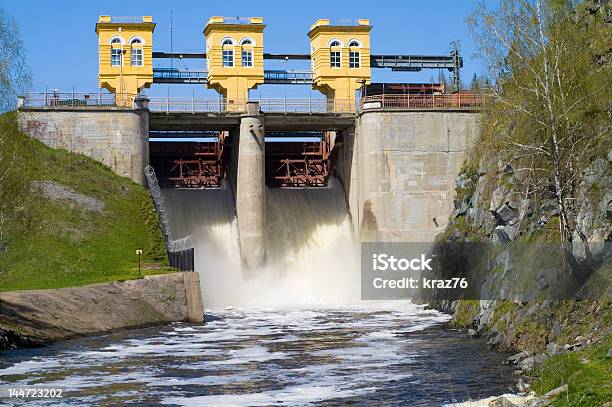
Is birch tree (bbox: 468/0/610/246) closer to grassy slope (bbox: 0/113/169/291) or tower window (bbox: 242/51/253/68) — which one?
grassy slope (bbox: 0/113/169/291)

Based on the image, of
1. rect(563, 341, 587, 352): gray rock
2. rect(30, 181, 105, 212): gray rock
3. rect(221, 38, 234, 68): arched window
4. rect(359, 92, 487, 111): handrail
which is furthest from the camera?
rect(221, 38, 234, 68): arched window

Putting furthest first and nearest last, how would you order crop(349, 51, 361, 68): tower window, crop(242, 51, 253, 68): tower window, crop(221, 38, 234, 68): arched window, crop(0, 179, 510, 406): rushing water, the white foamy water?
crop(349, 51, 361, 68): tower window, crop(242, 51, 253, 68): tower window, crop(221, 38, 234, 68): arched window, the white foamy water, crop(0, 179, 510, 406): rushing water

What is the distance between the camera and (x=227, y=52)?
215 feet

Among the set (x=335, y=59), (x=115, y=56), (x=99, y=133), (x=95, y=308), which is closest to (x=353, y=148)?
(x=335, y=59)

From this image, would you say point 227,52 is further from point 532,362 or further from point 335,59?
point 532,362

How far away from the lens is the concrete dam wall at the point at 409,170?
58125 millimetres

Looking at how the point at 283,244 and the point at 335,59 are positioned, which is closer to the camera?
the point at 283,244

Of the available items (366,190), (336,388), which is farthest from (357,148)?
(336,388)

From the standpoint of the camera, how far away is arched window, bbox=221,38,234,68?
65.4 m

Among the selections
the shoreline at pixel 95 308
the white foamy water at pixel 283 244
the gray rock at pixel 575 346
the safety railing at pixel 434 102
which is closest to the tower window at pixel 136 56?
the white foamy water at pixel 283 244

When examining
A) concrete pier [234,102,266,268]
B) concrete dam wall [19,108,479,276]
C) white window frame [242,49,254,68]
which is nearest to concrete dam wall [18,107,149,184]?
concrete dam wall [19,108,479,276]

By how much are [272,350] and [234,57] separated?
112 ft

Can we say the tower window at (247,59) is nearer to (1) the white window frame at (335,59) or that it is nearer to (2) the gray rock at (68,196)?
(1) the white window frame at (335,59)

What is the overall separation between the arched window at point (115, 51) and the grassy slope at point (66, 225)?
10.2 m
